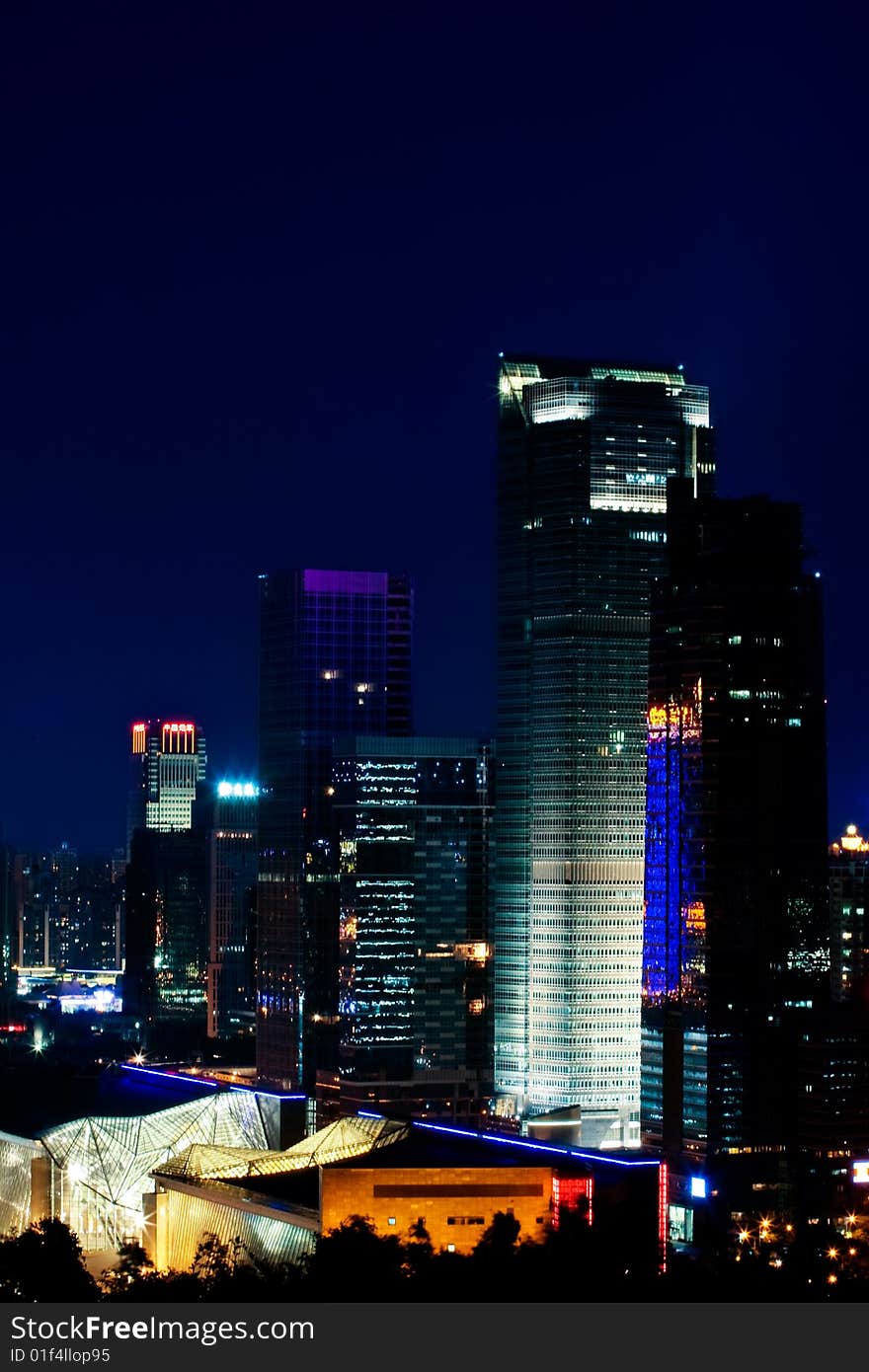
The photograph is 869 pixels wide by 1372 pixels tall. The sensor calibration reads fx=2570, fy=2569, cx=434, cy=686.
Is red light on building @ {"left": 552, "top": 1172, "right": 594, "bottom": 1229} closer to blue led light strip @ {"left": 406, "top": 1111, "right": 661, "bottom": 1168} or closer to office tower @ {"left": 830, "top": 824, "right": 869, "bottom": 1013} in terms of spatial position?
blue led light strip @ {"left": 406, "top": 1111, "right": 661, "bottom": 1168}

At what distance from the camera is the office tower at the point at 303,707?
174m

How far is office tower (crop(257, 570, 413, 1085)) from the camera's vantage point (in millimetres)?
173625

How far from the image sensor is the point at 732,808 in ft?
416

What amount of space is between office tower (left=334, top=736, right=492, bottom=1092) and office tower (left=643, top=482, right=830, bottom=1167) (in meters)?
30.3

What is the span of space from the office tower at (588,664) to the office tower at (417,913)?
8076mm

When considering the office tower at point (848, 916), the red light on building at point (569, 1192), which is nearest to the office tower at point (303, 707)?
the office tower at point (848, 916)

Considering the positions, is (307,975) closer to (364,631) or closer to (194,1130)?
(364,631)

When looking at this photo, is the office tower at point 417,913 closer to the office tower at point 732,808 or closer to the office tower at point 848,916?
the office tower at point 848,916

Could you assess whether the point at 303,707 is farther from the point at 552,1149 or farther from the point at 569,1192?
the point at 569,1192

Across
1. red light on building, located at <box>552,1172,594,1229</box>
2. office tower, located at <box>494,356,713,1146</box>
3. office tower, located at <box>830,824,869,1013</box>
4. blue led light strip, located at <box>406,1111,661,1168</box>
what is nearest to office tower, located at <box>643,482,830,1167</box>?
blue led light strip, located at <box>406,1111,661,1168</box>

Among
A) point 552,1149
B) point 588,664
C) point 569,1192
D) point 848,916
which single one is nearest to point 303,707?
point 588,664

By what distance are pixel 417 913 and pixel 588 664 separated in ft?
68.5

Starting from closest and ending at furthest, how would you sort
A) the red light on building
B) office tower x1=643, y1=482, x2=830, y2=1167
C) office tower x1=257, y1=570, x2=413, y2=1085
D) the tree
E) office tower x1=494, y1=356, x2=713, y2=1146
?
the tree
the red light on building
office tower x1=643, y1=482, x2=830, y2=1167
office tower x1=494, y1=356, x2=713, y2=1146
office tower x1=257, y1=570, x2=413, y2=1085
